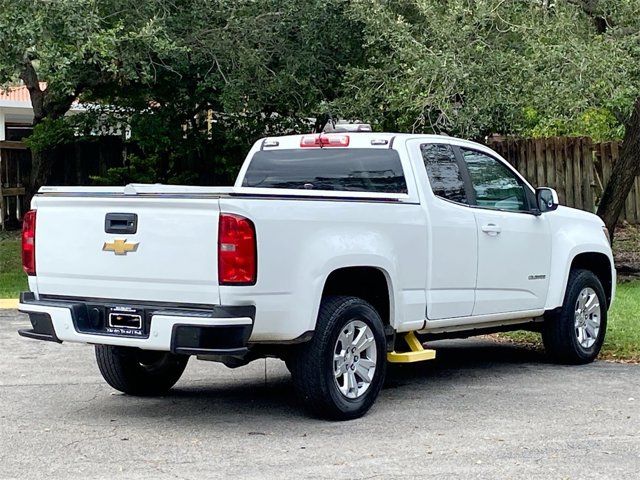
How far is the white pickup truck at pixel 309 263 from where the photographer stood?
704 centimetres

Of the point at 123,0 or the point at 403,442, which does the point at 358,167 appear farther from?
the point at 123,0

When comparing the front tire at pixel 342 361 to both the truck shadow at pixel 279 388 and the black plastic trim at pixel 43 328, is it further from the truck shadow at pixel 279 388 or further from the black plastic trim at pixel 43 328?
the black plastic trim at pixel 43 328

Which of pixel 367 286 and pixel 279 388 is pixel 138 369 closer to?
pixel 279 388

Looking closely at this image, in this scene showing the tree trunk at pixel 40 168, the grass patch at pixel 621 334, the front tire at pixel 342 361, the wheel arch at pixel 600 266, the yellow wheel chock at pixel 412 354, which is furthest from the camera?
the tree trunk at pixel 40 168

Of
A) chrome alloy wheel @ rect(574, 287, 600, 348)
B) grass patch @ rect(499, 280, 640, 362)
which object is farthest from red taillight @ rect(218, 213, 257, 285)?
grass patch @ rect(499, 280, 640, 362)

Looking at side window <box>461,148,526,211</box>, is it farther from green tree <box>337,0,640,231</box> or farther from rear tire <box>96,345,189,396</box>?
green tree <box>337,0,640,231</box>

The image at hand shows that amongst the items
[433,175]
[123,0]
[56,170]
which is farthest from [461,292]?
[56,170]

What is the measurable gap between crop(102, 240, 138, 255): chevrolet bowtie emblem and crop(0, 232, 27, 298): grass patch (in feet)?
27.4

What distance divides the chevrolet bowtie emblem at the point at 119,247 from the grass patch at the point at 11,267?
834cm

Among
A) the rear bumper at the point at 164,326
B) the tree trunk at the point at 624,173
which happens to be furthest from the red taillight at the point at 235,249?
the tree trunk at the point at 624,173

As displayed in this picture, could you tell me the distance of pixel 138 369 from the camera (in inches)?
340

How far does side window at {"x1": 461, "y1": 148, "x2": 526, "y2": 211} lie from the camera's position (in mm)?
9344

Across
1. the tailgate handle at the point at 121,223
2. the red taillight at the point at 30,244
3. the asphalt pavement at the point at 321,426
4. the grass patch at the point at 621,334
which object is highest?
the tailgate handle at the point at 121,223

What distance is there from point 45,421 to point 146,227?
5.27 feet
